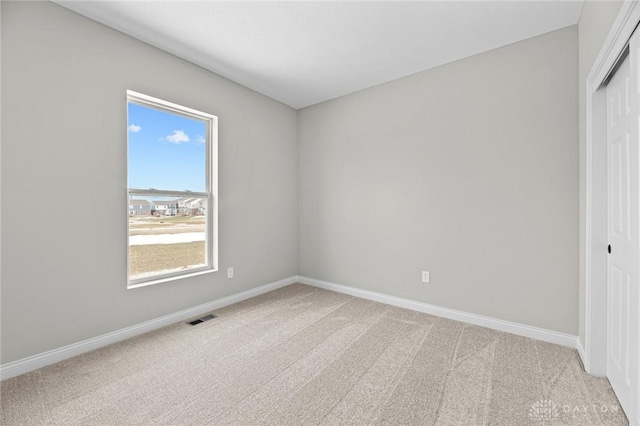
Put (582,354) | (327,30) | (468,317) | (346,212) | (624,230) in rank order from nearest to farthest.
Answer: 1. (624,230)
2. (582,354)
3. (327,30)
4. (468,317)
5. (346,212)

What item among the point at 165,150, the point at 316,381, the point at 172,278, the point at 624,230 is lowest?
the point at 316,381

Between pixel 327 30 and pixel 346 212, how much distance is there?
6.91ft

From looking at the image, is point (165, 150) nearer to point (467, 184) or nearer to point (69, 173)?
point (69, 173)

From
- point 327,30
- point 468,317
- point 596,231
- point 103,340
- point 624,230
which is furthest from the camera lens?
point 468,317

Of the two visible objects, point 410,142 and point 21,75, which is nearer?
point 21,75

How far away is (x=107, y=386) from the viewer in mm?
1798

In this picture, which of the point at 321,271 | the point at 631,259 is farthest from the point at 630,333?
the point at 321,271

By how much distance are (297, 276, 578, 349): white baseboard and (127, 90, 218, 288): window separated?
1.83 metres

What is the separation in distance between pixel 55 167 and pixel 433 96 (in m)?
3.50

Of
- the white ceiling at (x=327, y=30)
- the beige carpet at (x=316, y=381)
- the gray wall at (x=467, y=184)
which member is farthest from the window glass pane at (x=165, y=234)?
the gray wall at (x=467, y=184)

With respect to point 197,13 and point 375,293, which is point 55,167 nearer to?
point 197,13

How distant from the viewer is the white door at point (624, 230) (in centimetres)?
138

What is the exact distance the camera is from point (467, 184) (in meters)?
2.79

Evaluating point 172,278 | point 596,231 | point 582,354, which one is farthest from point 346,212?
point 582,354
